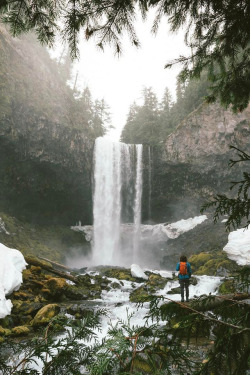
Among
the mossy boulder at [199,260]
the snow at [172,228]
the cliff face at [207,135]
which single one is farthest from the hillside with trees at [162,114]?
the mossy boulder at [199,260]

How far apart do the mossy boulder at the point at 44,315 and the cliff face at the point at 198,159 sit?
2096cm

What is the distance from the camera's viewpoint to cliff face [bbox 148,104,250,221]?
888 inches

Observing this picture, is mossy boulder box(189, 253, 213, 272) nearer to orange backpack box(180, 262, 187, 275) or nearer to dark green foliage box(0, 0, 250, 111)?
orange backpack box(180, 262, 187, 275)

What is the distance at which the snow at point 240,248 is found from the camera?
1305 centimetres

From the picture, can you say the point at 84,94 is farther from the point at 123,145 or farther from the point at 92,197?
the point at 92,197

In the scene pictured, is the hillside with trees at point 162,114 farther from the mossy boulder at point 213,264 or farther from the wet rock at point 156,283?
the wet rock at point 156,283

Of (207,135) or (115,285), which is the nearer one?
(115,285)

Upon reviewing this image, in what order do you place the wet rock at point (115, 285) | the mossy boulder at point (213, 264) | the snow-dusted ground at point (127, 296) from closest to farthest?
the snow-dusted ground at point (127, 296), the wet rock at point (115, 285), the mossy boulder at point (213, 264)

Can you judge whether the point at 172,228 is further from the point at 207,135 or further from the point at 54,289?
the point at 54,289

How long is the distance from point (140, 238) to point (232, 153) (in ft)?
47.6

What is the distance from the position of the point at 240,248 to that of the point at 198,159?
40.7 ft

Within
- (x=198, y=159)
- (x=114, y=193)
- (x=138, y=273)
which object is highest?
(x=198, y=159)

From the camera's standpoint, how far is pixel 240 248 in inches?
533

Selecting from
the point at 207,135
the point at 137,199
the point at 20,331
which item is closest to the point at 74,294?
the point at 20,331
